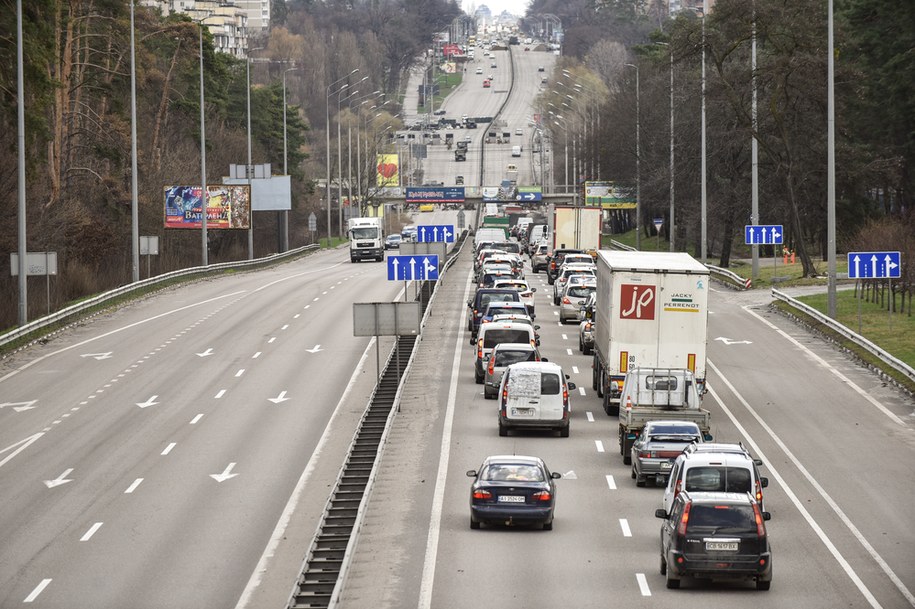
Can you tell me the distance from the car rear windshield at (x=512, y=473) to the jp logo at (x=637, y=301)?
11229 mm

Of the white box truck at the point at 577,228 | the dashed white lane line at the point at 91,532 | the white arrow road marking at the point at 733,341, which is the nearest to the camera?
the dashed white lane line at the point at 91,532

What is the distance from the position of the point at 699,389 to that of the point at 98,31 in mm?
57469

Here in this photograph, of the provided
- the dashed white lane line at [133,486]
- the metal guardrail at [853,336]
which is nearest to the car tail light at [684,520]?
the dashed white lane line at [133,486]

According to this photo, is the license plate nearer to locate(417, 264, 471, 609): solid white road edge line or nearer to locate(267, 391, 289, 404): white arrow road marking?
locate(417, 264, 471, 609): solid white road edge line

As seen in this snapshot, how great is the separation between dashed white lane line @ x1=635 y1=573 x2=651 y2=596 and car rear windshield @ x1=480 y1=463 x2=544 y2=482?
334 cm

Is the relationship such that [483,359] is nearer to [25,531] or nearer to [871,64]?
[25,531]

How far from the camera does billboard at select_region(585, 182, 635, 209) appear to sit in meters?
127

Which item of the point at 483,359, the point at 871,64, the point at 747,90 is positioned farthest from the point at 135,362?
the point at 871,64

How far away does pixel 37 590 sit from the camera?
81.3ft

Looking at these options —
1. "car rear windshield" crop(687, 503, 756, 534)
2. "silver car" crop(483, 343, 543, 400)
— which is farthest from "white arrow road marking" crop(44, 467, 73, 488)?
"car rear windshield" crop(687, 503, 756, 534)

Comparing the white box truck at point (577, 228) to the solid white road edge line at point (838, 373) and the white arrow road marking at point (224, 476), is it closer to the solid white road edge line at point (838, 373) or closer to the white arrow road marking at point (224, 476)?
the solid white road edge line at point (838, 373)

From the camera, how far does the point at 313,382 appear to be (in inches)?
1772

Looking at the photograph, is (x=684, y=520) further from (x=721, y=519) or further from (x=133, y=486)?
(x=133, y=486)

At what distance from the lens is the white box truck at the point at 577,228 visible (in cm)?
8125
